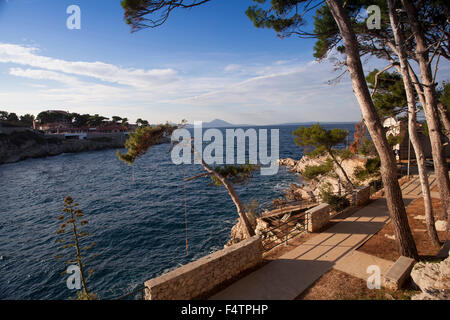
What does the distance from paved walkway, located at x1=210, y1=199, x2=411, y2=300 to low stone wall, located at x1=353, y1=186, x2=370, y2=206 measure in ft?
6.30

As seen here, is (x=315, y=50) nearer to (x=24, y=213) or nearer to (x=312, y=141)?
(x=312, y=141)

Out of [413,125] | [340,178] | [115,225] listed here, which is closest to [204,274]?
[413,125]

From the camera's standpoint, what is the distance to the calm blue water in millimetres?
12812

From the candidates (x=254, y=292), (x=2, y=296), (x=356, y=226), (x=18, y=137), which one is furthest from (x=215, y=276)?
(x=18, y=137)

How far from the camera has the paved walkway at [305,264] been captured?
5516 millimetres

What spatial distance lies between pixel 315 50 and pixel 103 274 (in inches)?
671

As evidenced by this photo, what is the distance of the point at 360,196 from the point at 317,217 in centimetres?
432

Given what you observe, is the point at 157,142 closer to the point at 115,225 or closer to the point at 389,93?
the point at 115,225

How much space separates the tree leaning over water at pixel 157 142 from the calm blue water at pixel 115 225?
21.2 ft

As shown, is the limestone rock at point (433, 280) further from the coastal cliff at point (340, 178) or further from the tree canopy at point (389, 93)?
the coastal cliff at point (340, 178)

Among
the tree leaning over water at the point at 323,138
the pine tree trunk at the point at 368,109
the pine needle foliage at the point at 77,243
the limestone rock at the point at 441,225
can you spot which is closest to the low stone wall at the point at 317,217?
the pine tree trunk at the point at 368,109

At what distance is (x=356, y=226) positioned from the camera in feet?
29.7

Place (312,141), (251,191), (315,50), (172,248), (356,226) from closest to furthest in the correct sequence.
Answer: (356,226)
(315,50)
(172,248)
(312,141)
(251,191)

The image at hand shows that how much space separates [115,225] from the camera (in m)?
19.4
